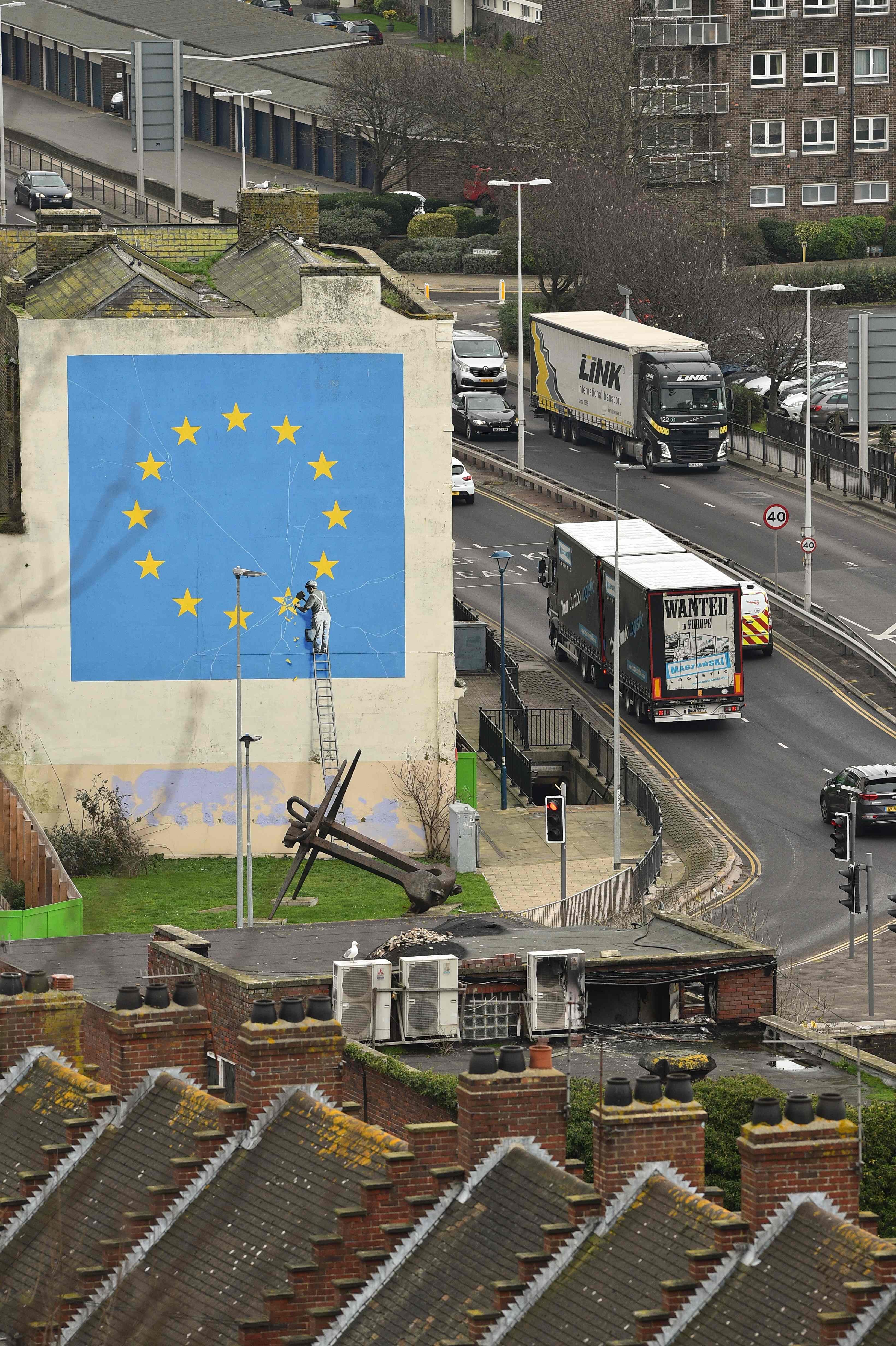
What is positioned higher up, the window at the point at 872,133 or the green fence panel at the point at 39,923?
the window at the point at 872,133

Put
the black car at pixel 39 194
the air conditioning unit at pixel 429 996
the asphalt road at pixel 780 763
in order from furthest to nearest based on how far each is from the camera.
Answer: the black car at pixel 39 194
the asphalt road at pixel 780 763
the air conditioning unit at pixel 429 996

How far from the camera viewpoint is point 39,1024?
93.4 feet

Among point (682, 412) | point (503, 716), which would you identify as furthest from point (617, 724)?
point (682, 412)

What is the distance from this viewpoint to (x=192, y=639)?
230 feet

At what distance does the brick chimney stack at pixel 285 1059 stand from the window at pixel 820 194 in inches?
5362

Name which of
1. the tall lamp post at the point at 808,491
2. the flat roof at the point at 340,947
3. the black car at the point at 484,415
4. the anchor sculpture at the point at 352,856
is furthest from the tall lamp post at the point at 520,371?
the flat roof at the point at 340,947

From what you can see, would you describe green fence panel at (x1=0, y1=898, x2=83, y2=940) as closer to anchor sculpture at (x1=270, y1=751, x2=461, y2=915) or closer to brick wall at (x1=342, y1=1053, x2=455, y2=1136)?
anchor sculpture at (x1=270, y1=751, x2=461, y2=915)

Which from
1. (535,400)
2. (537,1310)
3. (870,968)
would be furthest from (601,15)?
(537,1310)

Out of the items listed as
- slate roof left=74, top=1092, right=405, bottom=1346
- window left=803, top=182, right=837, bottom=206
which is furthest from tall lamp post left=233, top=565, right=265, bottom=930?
window left=803, top=182, right=837, bottom=206

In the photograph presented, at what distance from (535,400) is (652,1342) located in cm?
10094

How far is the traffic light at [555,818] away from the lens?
5916 centimetres

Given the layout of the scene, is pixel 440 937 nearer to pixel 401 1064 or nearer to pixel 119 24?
pixel 401 1064

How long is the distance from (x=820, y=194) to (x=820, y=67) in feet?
24.7

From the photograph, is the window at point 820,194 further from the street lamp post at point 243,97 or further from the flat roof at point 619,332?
the street lamp post at point 243,97
